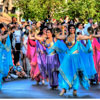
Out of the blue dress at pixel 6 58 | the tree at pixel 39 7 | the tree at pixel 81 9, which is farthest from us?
the tree at pixel 39 7

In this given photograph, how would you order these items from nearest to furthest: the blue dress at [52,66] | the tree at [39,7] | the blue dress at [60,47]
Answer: the blue dress at [60,47]
the blue dress at [52,66]
the tree at [39,7]

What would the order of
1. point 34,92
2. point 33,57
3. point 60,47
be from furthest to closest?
point 33,57 → point 34,92 → point 60,47

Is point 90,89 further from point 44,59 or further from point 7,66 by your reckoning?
point 7,66

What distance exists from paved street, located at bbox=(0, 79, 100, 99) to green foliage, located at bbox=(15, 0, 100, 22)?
37.6 m

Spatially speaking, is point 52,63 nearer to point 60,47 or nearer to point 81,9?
point 60,47

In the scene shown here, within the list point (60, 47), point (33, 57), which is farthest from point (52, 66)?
point (33, 57)

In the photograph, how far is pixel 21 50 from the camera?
22.5m

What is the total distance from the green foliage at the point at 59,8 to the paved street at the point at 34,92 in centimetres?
3757

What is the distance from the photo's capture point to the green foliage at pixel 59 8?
186 feet

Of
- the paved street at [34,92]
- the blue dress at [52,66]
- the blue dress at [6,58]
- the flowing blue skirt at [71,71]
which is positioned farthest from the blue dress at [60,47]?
the blue dress at [6,58]

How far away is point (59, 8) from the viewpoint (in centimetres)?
5916

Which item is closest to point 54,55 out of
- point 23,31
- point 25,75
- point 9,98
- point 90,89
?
point 90,89

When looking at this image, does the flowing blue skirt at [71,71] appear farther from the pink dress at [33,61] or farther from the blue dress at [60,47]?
the pink dress at [33,61]

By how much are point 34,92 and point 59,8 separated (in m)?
43.8
